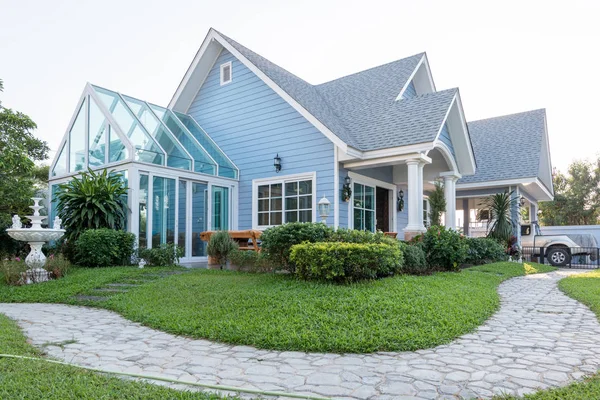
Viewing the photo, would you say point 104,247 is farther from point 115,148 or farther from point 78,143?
point 78,143

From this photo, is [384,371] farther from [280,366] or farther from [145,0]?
[145,0]

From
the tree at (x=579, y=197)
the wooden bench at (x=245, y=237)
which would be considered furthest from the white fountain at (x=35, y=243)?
the tree at (x=579, y=197)

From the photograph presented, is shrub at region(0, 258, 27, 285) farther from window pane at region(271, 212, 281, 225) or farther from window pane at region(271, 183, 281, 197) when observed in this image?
window pane at region(271, 183, 281, 197)

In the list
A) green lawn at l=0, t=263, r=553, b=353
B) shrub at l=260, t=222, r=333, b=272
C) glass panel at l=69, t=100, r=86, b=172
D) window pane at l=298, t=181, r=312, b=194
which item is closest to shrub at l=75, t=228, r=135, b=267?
green lawn at l=0, t=263, r=553, b=353

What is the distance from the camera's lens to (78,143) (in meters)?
12.0

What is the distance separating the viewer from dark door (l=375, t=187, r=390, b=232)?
44.3 ft

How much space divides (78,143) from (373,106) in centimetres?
877

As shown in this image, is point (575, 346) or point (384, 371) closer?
point (384, 371)

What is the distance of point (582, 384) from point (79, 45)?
1423cm

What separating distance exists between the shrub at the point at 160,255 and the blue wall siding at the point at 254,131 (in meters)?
2.75

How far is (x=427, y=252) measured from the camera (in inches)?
384

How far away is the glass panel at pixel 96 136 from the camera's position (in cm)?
1127

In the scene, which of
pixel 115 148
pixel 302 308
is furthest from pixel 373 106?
pixel 302 308

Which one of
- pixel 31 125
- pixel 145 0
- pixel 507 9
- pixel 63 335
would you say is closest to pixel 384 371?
pixel 63 335
